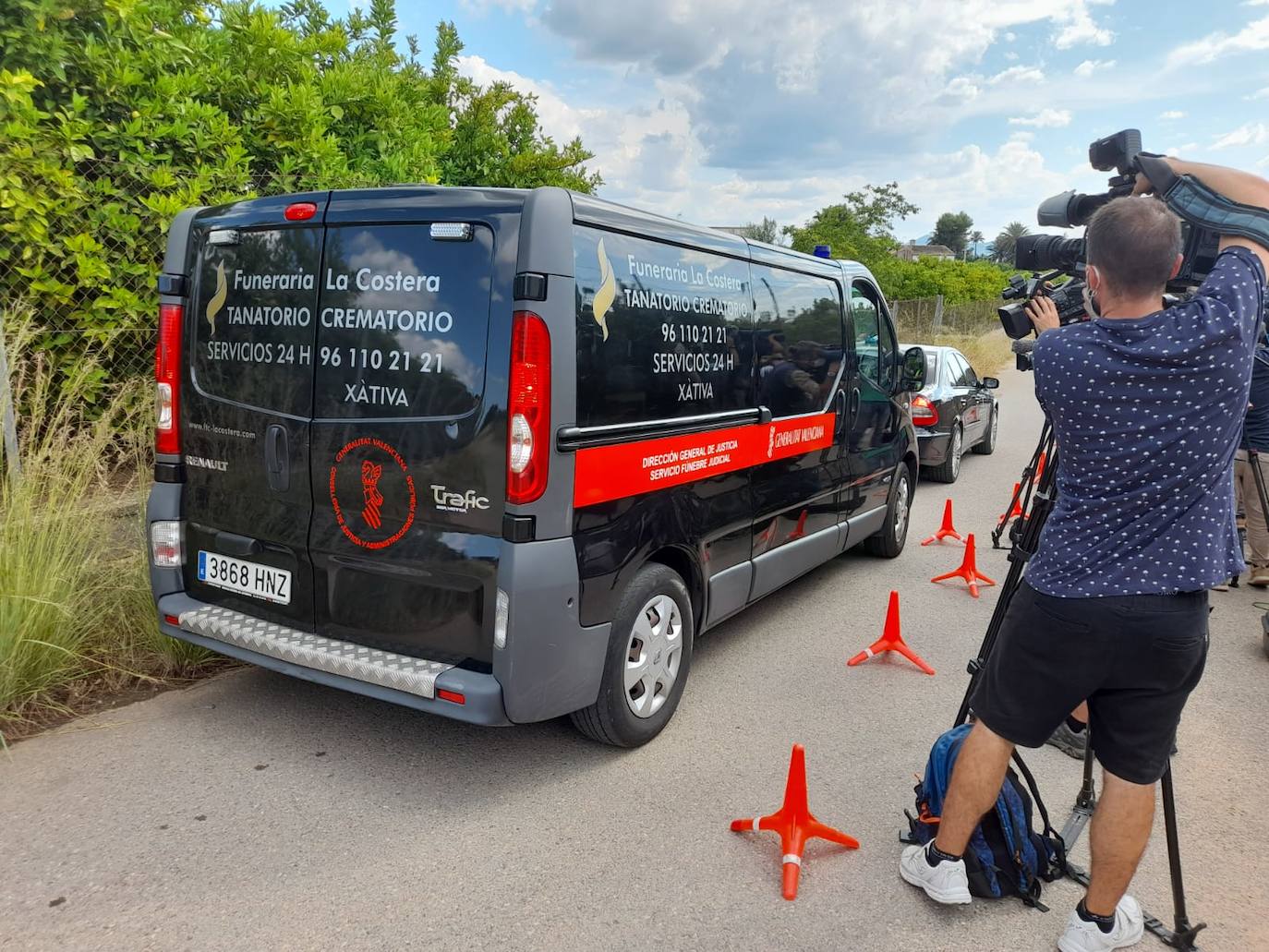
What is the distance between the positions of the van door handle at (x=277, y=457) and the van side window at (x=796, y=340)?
2.30 m

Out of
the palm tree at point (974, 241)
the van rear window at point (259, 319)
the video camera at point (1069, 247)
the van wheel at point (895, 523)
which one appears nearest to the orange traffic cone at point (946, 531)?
the van wheel at point (895, 523)

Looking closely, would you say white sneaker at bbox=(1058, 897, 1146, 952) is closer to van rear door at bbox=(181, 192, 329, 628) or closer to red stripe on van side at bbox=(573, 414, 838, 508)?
red stripe on van side at bbox=(573, 414, 838, 508)

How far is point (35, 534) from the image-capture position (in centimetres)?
411

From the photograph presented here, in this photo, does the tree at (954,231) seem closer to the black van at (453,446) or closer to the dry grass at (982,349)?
the dry grass at (982,349)

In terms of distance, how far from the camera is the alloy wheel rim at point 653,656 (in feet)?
12.2

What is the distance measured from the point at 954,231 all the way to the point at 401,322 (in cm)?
12004

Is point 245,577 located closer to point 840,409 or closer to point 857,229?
point 840,409

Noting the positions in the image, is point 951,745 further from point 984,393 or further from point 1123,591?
point 984,393

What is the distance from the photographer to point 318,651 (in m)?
3.40

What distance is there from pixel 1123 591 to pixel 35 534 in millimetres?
4470

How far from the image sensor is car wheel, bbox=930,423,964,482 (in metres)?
10.2

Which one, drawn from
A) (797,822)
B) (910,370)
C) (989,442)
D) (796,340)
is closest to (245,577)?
(797,822)

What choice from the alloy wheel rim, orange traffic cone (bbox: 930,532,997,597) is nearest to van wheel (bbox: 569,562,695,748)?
the alloy wheel rim

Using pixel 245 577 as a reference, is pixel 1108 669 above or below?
above
